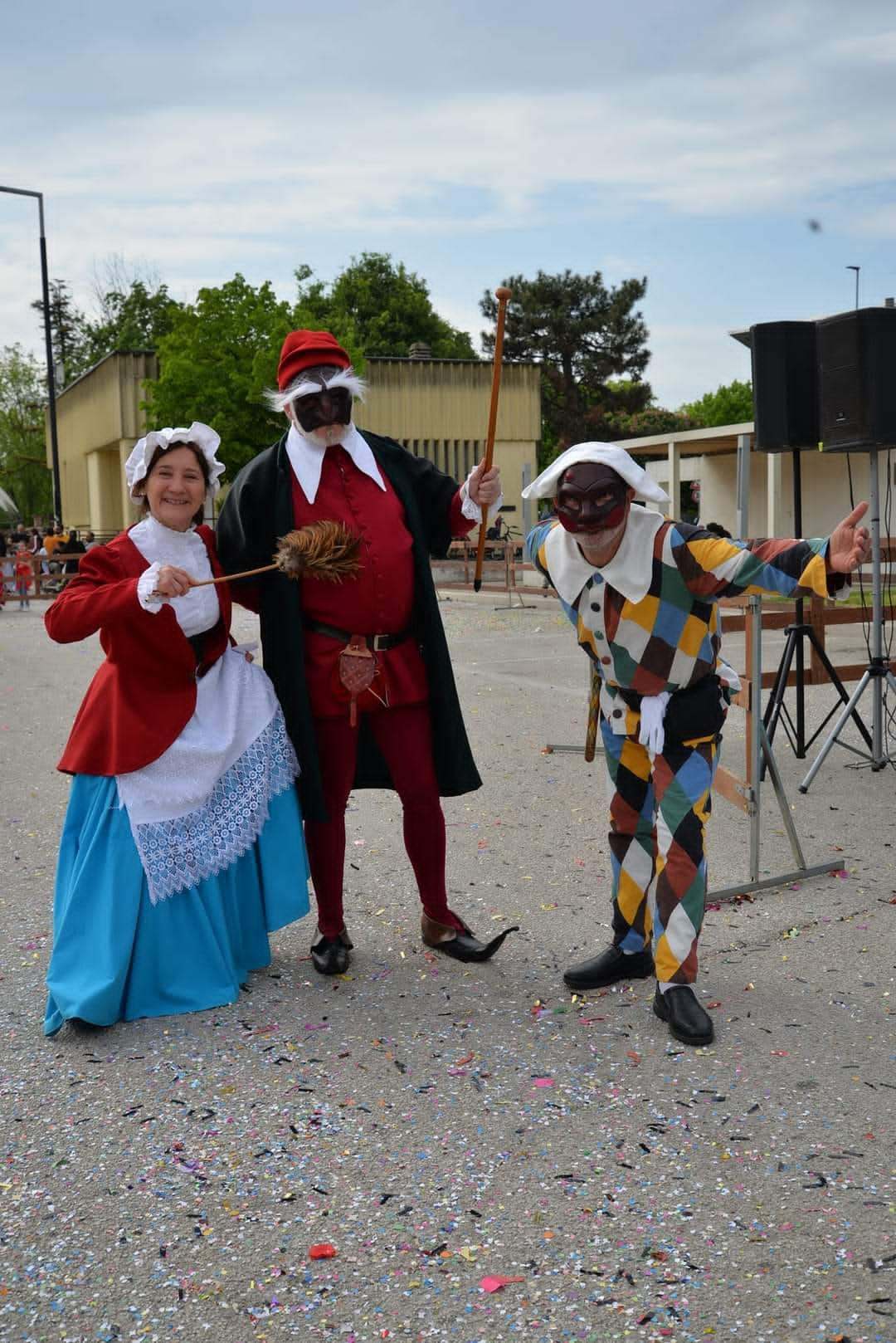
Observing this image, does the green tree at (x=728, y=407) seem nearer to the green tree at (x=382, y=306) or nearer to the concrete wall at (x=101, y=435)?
the green tree at (x=382, y=306)

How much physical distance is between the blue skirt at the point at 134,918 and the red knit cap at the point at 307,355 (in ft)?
4.33

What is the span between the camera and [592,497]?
3303 millimetres

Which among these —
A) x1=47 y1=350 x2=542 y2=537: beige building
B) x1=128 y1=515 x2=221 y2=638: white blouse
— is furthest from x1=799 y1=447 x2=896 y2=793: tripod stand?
x1=47 y1=350 x2=542 y2=537: beige building

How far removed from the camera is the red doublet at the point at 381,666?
3.96m

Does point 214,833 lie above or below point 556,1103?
above

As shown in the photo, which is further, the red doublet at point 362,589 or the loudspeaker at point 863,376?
the loudspeaker at point 863,376

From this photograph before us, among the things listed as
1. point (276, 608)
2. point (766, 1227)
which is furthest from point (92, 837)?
point (766, 1227)

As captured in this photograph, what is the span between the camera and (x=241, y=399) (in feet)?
87.5

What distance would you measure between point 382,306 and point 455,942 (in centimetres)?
4754

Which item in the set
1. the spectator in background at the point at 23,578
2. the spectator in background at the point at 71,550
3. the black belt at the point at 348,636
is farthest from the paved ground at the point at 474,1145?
the spectator in background at the point at 71,550

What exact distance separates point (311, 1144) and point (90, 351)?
196 feet

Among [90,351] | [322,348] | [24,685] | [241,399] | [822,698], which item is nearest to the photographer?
[322,348]

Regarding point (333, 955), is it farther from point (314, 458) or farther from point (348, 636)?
point (314, 458)

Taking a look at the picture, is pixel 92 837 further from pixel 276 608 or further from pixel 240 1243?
pixel 240 1243
